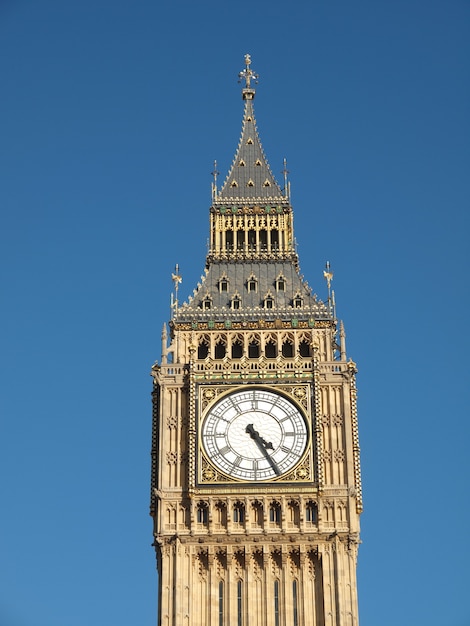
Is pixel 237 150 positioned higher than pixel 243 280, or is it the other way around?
pixel 237 150

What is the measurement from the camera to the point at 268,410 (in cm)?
6138

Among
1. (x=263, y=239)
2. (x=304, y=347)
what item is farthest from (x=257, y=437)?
(x=263, y=239)

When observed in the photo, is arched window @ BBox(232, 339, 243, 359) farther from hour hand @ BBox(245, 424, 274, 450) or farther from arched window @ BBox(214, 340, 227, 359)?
hour hand @ BBox(245, 424, 274, 450)

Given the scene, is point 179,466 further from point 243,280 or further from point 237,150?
point 237,150

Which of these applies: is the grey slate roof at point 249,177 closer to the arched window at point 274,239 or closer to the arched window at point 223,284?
the arched window at point 274,239

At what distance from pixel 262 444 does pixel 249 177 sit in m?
13.2

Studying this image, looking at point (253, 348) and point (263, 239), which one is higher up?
point (263, 239)

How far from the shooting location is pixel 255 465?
60.4 meters

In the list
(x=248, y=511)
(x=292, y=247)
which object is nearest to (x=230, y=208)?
(x=292, y=247)

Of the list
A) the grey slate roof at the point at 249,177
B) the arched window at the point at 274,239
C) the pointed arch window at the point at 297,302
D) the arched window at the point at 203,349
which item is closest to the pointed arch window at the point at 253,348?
the arched window at the point at 203,349

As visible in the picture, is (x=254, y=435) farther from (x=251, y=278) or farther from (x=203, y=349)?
(x=251, y=278)

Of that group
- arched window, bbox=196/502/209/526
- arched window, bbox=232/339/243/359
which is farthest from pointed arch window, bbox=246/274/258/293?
arched window, bbox=196/502/209/526

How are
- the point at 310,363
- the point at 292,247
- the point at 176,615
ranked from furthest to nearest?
the point at 292,247 < the point at 310,363 < the point at 176,615

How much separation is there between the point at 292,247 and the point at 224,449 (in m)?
10.0
